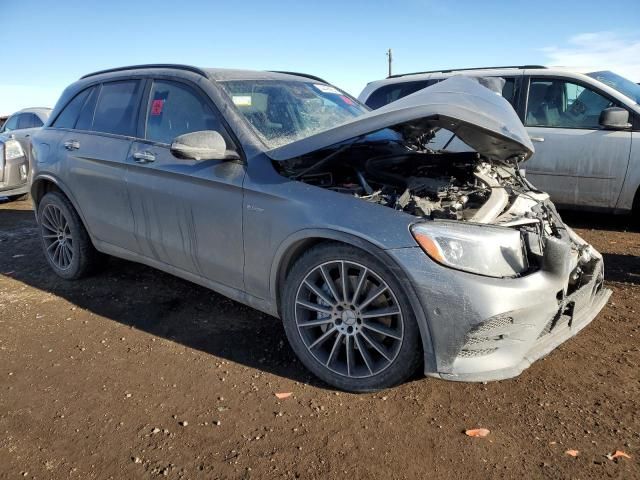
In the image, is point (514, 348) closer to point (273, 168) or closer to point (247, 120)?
point (273, 168)

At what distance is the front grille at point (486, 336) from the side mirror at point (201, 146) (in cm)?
176

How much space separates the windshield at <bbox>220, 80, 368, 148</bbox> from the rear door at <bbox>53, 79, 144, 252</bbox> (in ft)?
3.20

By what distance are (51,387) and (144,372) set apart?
0.51 metres

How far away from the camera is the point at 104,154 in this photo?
4.01m

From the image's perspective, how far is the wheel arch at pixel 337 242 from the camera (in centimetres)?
250

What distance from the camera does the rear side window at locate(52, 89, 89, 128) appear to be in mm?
4535

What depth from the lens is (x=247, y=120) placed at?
10.8ft

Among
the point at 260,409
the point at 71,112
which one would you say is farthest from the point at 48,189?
the point at 260,409

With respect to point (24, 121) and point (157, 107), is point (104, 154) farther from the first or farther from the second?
point (24, 121)

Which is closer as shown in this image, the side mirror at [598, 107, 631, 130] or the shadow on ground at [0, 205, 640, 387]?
the shadow on ground at [0, 205, 640, 387]

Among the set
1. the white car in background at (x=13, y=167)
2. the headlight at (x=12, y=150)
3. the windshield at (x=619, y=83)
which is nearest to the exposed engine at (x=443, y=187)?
the windshield at (x=619, y=83)

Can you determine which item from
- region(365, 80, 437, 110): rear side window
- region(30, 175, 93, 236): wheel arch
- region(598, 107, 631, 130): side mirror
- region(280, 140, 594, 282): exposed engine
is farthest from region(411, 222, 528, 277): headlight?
region(365, 80, 437, 110): rear side window

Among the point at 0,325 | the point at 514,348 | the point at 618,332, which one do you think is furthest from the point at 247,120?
the point at 618,332

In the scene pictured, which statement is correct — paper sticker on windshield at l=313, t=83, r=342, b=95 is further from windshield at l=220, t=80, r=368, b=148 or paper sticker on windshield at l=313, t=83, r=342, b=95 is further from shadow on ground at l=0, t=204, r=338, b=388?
shadow on ground at l=0, t=204, r=338, b=388
